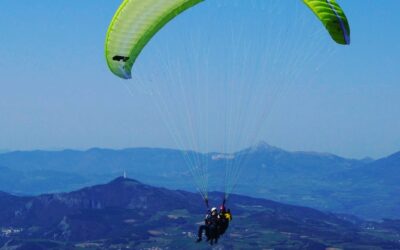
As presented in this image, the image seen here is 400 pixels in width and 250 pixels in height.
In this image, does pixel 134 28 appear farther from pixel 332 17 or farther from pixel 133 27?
pixel 332 17

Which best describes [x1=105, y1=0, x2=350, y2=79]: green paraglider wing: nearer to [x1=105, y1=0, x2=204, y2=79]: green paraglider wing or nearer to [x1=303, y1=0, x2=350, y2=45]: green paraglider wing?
[x1=105, y1=0, x2=204, y2=79]: green paraglider wing

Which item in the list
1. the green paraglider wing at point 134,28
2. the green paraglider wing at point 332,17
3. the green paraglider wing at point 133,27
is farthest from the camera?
the green paraglider wing at point 133,27

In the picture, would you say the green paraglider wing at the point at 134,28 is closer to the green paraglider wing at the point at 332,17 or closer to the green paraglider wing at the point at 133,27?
the green paraglider wing at the point at 133,27

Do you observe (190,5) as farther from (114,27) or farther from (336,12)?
(336,12)

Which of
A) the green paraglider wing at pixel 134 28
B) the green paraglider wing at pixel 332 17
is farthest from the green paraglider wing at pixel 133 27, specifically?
the green paraglider wing at pixel 332 17

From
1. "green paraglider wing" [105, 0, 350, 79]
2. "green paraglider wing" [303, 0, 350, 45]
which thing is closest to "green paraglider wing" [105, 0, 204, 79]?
"green paraglider wing" [105, 0, 350, 79]

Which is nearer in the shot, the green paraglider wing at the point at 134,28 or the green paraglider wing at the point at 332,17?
the green paraglider wing at the point at 332,17
